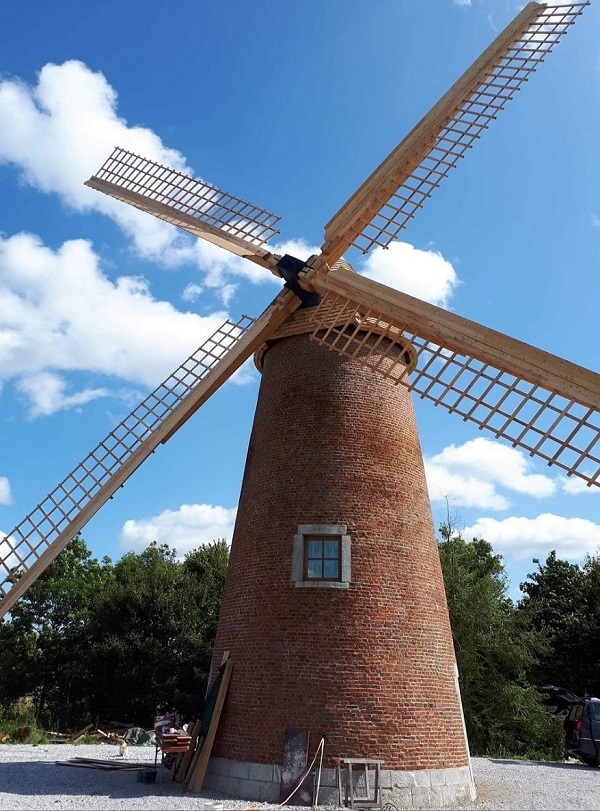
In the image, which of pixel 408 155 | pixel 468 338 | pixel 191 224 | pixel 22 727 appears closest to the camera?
pixel 468 338

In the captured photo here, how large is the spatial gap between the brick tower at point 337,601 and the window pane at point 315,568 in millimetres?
19

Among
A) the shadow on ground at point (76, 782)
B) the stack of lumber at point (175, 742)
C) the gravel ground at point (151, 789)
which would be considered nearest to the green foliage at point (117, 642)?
the gravel ground at point (151, 789)

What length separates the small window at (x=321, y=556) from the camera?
30.1ft

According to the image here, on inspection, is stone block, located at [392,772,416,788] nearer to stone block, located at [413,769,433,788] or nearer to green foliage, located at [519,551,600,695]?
stone block, located at [413,769,433,788]

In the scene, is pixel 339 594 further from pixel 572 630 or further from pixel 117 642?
pixel 572 630

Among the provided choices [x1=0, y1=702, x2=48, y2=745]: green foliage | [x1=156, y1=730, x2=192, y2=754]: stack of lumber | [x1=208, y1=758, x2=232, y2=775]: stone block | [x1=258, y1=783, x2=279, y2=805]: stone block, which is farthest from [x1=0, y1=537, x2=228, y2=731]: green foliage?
[x1=258, y1=783, x2=279, y2=805]: stone block

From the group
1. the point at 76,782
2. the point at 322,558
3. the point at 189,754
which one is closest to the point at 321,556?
the point at 322,558

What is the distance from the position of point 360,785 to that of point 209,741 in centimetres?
221

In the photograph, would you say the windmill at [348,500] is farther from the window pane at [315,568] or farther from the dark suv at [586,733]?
the dark suv at [586,733]

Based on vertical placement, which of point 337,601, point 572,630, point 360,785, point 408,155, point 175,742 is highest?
point 408,155

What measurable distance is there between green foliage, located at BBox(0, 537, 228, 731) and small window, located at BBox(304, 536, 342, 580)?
17.4m

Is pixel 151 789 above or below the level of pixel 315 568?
below

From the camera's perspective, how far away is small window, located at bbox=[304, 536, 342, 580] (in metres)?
9.27

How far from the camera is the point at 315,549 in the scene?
946 cm
